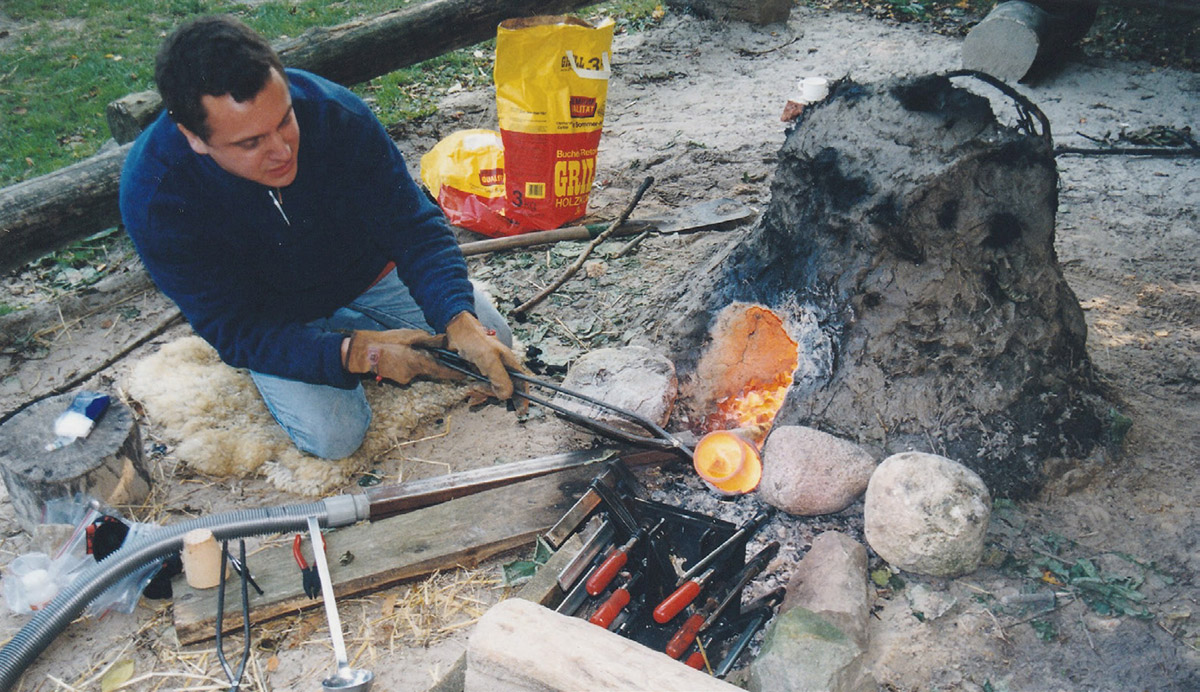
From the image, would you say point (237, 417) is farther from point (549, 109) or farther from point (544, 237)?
point (549, 109)

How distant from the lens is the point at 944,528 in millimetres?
2594

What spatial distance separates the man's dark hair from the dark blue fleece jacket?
0.48m

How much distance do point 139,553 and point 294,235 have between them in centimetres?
136

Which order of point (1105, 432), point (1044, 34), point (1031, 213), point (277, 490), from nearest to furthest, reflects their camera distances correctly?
point (1031, 213), point (1105, 432), point (277, 490), point (1044, 34)

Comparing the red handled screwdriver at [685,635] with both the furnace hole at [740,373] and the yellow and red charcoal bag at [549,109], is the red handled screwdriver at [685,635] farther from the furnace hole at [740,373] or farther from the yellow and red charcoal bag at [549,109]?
the yellow and red charcoal bag at [549,109]

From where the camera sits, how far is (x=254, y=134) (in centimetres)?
264

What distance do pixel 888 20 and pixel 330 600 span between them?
28.0 ft

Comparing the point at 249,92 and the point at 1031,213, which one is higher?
the point at 249,92

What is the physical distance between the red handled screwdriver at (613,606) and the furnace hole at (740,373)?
1.12 m

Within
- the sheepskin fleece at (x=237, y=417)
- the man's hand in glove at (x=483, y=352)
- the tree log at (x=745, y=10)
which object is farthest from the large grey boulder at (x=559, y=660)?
the tree log at (x=745, y=10)

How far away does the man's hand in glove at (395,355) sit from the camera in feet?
10.1

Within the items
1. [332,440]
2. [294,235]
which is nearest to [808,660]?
[332,440]

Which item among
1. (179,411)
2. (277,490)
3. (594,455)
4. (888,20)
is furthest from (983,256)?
(888,20)

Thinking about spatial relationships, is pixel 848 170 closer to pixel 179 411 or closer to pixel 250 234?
pixel 250 234
